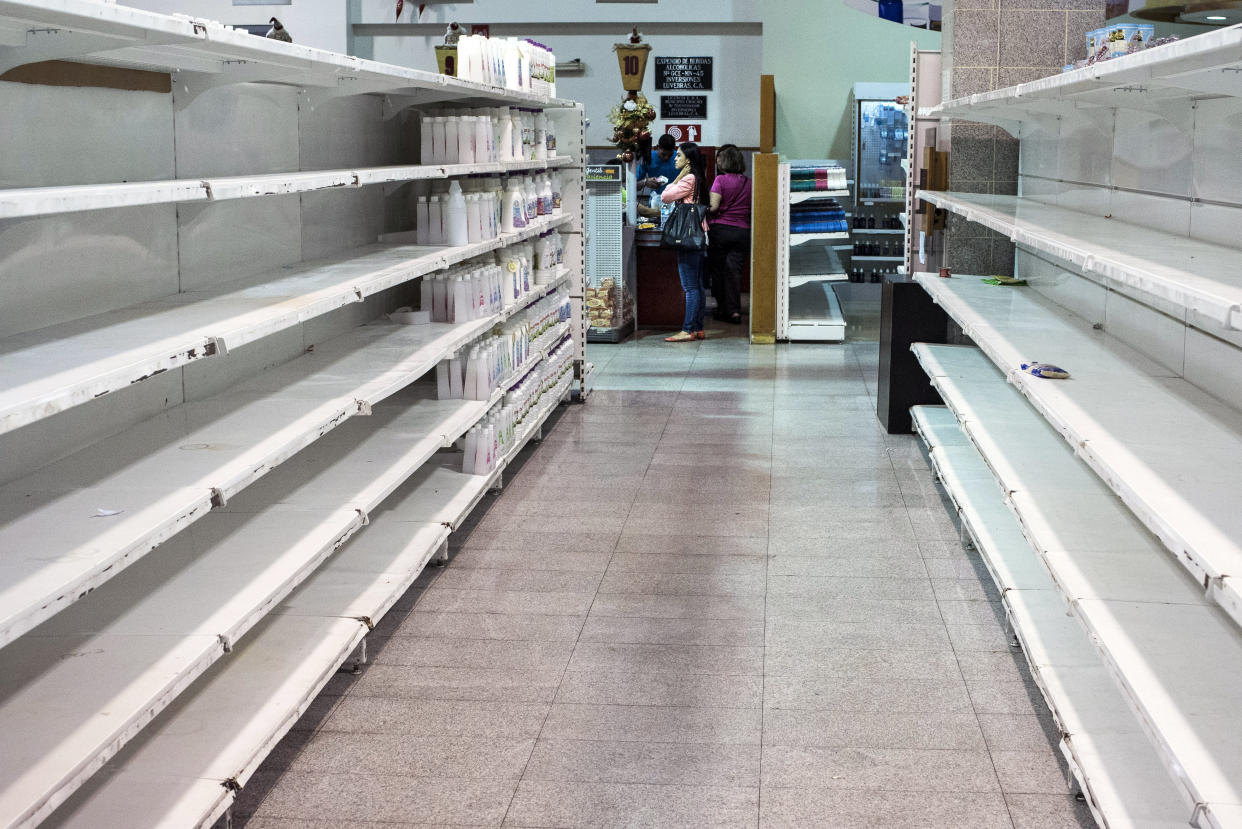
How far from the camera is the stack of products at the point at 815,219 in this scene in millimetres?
10297

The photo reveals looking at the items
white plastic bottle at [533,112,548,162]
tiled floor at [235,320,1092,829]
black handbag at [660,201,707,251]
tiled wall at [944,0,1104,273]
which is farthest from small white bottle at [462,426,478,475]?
black handbag at [660,201,707,251]

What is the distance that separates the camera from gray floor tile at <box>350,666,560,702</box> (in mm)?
3555

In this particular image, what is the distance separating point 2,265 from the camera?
284 cm

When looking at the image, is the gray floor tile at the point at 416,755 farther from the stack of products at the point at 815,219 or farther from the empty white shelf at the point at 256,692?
the stack of products at the point at 815,219

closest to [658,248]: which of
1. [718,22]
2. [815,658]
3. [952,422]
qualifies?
[718,22]

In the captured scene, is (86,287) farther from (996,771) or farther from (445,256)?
(996,771)

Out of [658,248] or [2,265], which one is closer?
[2,265]

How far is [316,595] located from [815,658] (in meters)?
1.52

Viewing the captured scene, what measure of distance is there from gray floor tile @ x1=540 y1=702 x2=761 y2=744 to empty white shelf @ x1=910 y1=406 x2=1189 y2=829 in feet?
2.56

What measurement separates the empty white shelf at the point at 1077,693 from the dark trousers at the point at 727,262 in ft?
21.0

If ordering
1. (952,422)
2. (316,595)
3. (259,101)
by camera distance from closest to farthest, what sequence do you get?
(316,595) < (259,101) < (952,422)

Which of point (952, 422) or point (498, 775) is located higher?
point (952, 422)

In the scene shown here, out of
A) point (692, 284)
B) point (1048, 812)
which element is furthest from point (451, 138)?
point (692, 284)

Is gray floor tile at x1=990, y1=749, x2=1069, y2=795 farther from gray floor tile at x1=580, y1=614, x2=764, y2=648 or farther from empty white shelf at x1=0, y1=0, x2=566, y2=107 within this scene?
empty white shelf at x1=0, y1=0, x2=566, y2=107
